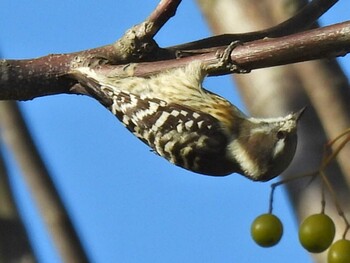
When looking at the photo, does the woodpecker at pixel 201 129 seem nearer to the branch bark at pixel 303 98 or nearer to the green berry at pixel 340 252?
the branch bark at pixel 303 98

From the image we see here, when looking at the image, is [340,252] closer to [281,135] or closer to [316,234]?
[316,234]

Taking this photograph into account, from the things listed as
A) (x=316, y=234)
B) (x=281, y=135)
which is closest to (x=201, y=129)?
(x=281, y=135)

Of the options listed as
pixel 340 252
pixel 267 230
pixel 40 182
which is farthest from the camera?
pixel 40 182

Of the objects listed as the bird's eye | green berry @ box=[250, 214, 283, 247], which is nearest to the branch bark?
the bird's eye

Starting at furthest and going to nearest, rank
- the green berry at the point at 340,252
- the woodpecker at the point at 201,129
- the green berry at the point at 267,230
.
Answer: the woodpecker at the point at 201,129, the green berry at the point at 267,230, the green berry at the point at 340,252

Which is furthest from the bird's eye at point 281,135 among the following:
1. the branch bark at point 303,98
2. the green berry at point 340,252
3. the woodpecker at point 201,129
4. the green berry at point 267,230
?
the green berry at point 340,252

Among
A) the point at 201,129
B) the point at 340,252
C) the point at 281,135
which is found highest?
the point at 201,129
